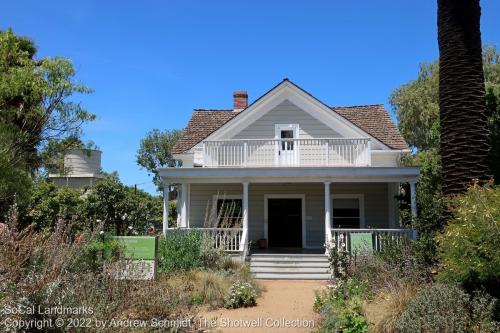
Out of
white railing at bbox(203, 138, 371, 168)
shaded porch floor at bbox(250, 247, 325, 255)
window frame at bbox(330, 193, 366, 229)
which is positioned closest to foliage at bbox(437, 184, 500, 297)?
shaded porch floor at bbox(250, 247, 325, 255)

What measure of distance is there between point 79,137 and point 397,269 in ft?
28.8

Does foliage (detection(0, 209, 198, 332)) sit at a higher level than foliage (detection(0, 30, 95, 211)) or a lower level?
lower

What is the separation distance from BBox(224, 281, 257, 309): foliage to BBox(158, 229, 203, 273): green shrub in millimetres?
2067

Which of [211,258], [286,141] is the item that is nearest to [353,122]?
[286,141]

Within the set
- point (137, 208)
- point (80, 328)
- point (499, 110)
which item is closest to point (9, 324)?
point (80, 328)

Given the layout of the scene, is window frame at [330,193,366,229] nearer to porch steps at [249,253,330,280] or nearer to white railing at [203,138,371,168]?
white railing at [203,138,371,168]

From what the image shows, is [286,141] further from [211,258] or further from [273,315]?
[273,315]

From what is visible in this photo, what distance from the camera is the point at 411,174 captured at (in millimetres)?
15234

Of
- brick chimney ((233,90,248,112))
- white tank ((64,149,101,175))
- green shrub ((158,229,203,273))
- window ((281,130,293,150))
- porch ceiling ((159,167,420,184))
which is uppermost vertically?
brick chimney ((233,90,248,112))

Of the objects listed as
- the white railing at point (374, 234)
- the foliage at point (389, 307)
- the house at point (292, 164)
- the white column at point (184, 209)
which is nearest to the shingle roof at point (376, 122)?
the house at point (292, 164)

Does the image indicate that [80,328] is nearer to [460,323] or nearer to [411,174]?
[460,323]

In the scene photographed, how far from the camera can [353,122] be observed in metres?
19.2

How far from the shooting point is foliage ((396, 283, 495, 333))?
5.79 metres

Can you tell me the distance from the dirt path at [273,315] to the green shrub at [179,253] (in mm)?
1936
